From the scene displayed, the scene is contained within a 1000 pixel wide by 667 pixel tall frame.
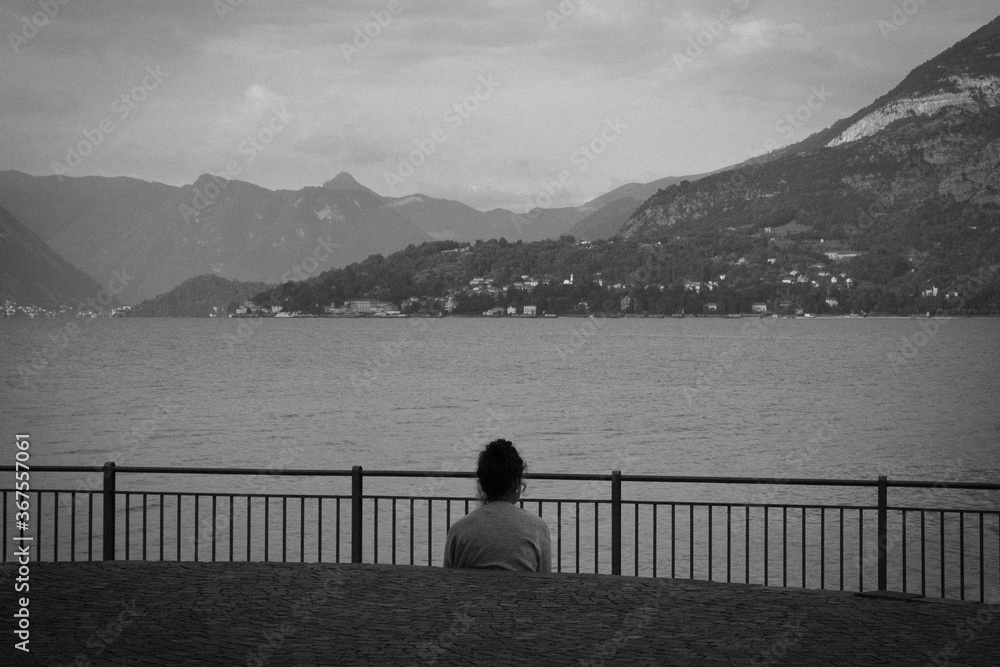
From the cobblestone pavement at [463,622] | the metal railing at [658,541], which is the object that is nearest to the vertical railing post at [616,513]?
the cobblestone pavement at [463,622]

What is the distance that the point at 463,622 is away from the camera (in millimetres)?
7387

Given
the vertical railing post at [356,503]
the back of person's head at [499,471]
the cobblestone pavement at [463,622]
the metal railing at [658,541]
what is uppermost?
the back of person's head at [499,471]

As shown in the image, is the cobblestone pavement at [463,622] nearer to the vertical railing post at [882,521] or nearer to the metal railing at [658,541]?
the vertical railing post at [882,521]

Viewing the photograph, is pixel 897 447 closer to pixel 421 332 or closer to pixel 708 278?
pixel 421 332

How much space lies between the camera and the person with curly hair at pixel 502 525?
719 centimetres

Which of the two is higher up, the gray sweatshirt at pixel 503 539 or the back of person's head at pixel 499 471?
the back of person's head at pixel 499 471

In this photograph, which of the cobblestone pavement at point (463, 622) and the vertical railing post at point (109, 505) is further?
the vertical railing post at point (109, 505)

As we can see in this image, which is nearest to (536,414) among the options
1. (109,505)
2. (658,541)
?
(658,541)

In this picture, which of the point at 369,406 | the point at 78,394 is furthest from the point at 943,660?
the point at 78,394

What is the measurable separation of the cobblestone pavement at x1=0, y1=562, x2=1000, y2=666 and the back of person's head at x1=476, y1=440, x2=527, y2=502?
2.08ft

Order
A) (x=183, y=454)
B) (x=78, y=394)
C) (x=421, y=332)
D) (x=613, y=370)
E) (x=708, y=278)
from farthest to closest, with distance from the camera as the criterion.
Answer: (x=708, y=278), (x=421, y=332), (x=613, y=370), (x=78, y=394), (x=183, y=454)

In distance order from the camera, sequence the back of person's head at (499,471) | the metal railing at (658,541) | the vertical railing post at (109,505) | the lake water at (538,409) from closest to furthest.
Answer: the back of person's head at (499,471)
the vertical railing post at (109,505)
the metal railing at (658,541)
the lake water at (538,409)

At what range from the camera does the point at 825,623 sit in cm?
755

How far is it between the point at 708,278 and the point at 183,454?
163 metres
